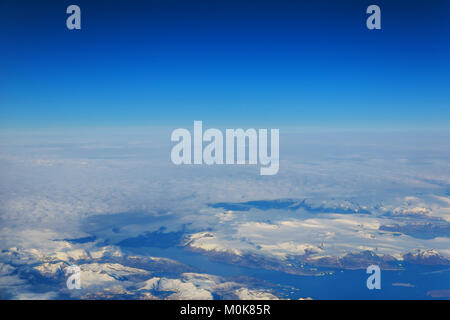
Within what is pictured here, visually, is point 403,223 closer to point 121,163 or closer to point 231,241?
point 231,241

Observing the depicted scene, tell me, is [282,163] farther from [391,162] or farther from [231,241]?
[231,241]

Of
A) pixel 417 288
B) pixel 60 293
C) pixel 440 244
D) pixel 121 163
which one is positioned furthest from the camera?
pixel 121 163

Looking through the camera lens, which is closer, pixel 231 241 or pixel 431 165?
pixel 231 241

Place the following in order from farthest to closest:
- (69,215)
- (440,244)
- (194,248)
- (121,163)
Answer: (121,163)
(69,215)
(440,244)
(194,248)

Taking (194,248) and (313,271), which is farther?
(194,248)

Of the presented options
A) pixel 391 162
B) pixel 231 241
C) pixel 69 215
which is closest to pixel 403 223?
pixel 231 241

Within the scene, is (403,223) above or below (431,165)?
below

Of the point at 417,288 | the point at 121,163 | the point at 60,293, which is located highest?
the point at 121,163

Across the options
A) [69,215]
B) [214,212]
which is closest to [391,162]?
[214,212]

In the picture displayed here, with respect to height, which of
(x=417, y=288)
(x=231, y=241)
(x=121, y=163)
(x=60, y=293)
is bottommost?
(x=417, y=288)
